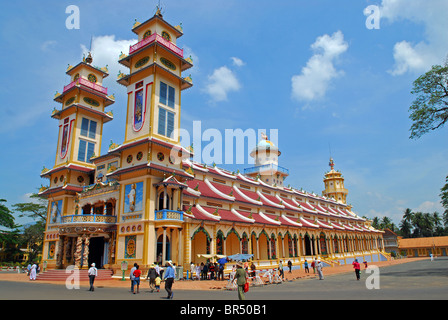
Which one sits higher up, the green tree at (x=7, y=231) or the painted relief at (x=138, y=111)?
the painted relief at (x=138, y=111)

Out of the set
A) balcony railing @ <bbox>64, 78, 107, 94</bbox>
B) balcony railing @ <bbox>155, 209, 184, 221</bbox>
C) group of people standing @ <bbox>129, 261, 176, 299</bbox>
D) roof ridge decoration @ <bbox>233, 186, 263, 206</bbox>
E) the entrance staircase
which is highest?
balcony railing @ <bbox>64, 78, 107, 94</bbox>

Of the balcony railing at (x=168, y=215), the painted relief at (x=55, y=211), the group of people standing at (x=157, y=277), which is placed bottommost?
the group of people standing at (x=157, y=277)

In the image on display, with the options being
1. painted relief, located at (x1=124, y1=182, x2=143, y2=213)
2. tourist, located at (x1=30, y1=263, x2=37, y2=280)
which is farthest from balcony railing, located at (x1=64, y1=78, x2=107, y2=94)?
tourist, located at (x1=30, y1=263, x2=37, y2=280)

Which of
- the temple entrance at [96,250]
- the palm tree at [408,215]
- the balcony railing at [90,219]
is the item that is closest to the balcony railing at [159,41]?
the balcony railing at [90,219]

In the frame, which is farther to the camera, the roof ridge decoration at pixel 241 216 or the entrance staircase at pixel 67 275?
the roof ridge decoration at pixel 241 216

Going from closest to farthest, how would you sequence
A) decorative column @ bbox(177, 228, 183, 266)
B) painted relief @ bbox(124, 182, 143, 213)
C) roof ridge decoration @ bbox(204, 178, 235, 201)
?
painted relief @ bbox(124, 182, 143, 213) → decorative column @ bbox(177, 228, 183, 266) → roof ridge decoration @ bbox(204, 178, 235, 201)

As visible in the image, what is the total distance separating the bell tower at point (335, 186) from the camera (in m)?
76.8

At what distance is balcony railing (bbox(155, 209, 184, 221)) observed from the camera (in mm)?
24828

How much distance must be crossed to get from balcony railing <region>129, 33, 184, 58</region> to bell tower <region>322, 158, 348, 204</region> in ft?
193

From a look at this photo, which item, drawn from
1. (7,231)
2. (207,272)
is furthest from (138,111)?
(7,231)

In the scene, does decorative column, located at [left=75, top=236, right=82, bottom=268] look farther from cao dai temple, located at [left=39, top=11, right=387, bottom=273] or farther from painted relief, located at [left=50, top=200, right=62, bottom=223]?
painted relief, located at [left=50, top=200, right=62, bottom=223]

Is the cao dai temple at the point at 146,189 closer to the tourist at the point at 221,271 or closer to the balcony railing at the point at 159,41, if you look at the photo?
the balcony railing at the point at 159,41

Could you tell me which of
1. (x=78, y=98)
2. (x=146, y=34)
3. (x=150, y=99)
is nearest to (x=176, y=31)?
(x=146, y=34)

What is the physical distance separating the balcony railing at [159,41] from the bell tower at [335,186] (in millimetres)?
58716
